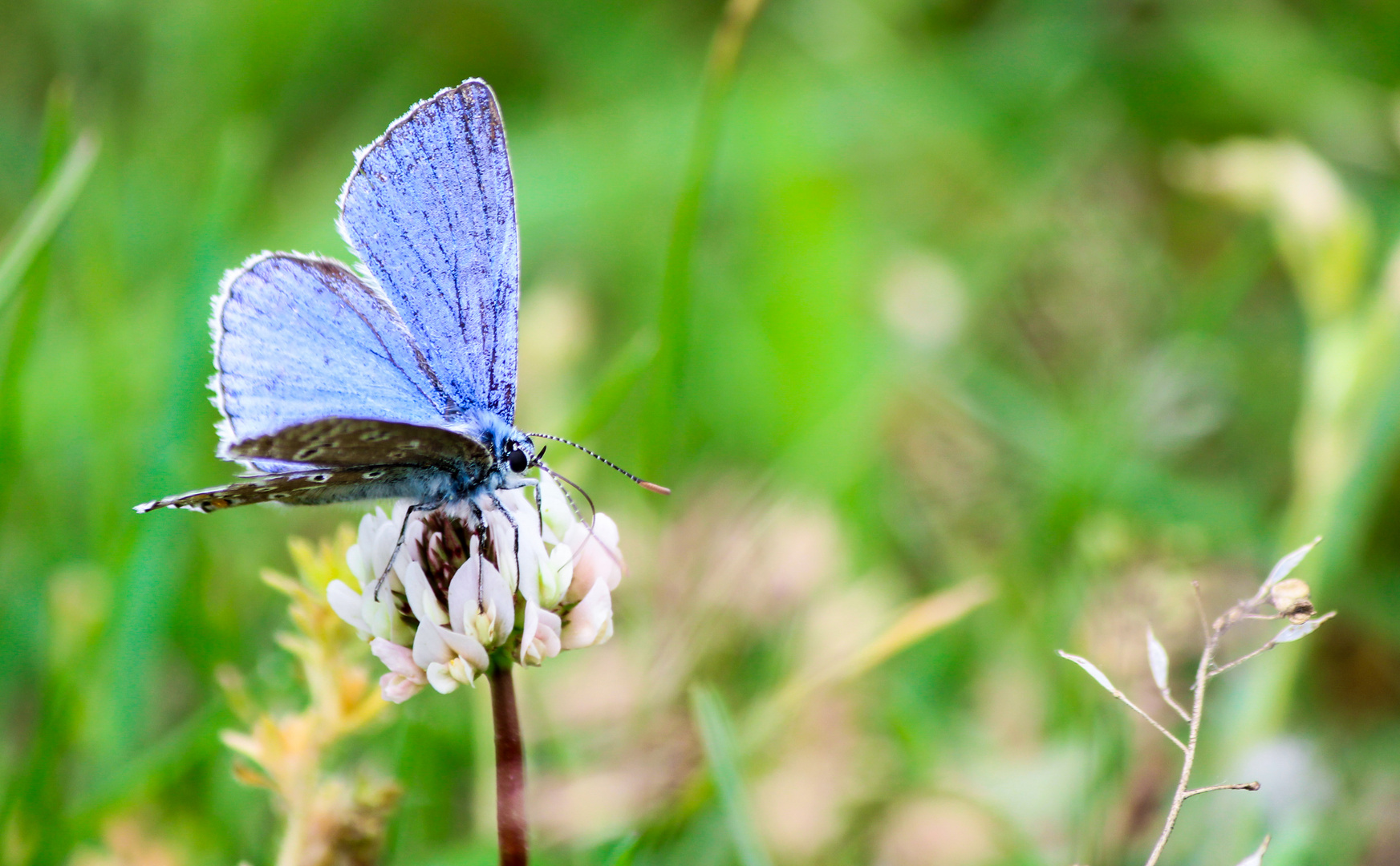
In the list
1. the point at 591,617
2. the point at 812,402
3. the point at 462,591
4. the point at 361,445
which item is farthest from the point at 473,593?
the point at 812,402

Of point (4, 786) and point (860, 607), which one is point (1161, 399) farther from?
point (4, 786)

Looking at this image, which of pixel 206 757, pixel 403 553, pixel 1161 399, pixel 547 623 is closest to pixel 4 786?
pixel 206 757

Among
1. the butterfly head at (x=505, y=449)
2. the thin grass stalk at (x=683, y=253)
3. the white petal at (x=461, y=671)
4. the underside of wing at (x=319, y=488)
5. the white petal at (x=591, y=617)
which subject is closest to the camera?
the white petal at (x=461, y=671)

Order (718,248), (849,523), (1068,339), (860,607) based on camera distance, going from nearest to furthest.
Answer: (860,607) < (849,523) < (1068,339) < (718,248)

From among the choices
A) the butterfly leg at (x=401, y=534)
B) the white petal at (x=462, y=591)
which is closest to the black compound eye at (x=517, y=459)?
the butterfly leg at (x=401, y=534)

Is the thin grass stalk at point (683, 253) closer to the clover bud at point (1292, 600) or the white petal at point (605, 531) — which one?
the white petal at point (605, 531)

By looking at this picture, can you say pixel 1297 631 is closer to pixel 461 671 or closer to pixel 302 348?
pixel 461 671

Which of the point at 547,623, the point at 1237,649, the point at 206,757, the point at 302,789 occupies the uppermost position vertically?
the point at 547,623
